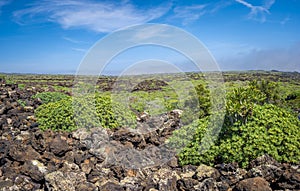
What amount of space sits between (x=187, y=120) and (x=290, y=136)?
4186 millimetres

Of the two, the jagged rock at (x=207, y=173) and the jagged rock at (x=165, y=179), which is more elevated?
the jagged rock at (x=207, y=173)

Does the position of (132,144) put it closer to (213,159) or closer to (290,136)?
(213,159)

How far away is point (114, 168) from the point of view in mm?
6801

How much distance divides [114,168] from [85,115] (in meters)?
3.44

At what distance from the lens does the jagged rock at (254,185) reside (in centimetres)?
532

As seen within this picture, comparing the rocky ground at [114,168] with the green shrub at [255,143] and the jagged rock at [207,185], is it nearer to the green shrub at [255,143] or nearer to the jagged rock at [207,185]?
the jagged rock at [207,185]

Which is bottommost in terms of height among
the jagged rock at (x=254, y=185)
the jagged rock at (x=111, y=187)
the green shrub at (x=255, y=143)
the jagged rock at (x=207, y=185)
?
the jagged rock at (x=111, y=187)

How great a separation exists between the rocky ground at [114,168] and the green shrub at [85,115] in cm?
96

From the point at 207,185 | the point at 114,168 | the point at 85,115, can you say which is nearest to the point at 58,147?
the point at 114,168

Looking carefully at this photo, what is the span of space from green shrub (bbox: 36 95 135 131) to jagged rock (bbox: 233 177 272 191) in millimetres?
5243

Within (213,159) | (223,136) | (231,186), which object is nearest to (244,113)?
(223,136)

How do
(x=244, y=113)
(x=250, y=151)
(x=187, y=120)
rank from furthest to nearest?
(x=187, y=120), (x=244, y=113), (x=250, y=151)

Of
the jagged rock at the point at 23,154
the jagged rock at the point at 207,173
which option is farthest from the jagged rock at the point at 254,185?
the jagged rock at the point at 23,154

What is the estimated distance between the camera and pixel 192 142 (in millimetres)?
7504
